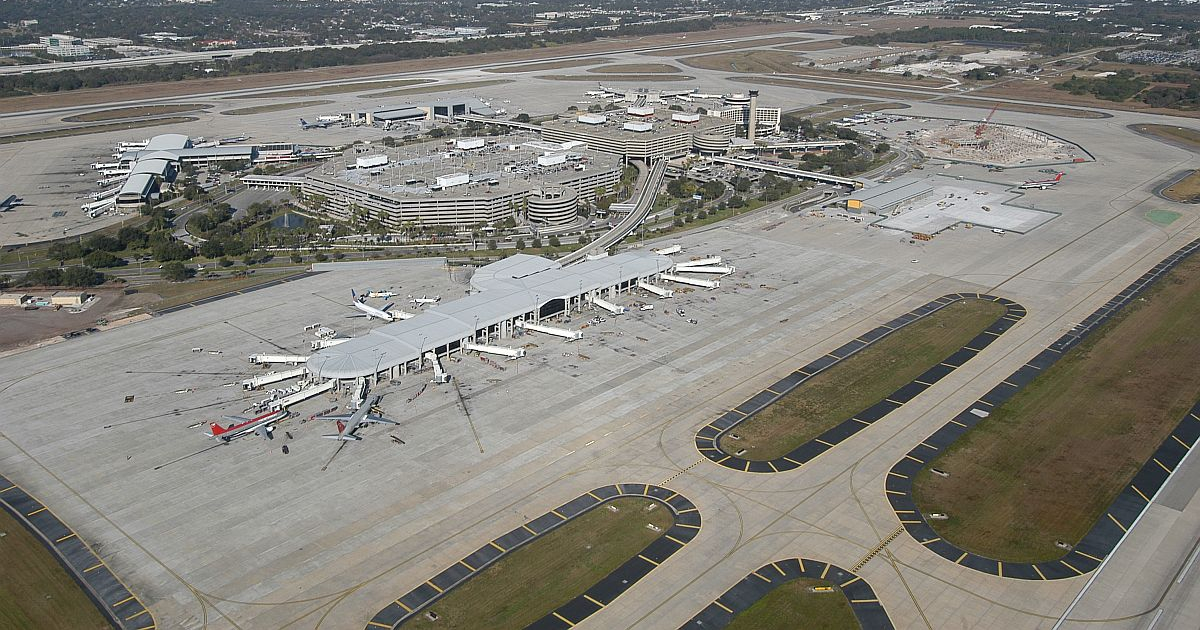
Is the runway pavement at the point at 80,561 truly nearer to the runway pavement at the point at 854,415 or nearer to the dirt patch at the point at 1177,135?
the runway pavement at the point at 854,415

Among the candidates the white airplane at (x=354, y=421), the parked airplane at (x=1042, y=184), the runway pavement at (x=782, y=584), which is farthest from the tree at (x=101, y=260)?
the parked airplane at (x=1042, y=184)

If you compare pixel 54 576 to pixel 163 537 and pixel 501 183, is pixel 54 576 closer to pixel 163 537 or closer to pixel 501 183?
pixel 163 537

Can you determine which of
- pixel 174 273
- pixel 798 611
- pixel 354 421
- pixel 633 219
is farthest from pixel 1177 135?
pixel 174 273

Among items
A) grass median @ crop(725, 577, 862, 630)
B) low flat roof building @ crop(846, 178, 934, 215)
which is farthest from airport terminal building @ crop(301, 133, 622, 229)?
grass median @ crop(725, 577, 862, 630)

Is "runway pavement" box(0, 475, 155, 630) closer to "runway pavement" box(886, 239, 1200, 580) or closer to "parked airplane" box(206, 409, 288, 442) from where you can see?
"parked airplane" box(206, 409, 288, 442)

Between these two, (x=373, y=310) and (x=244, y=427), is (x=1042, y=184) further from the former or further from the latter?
(x=244, y=427)
